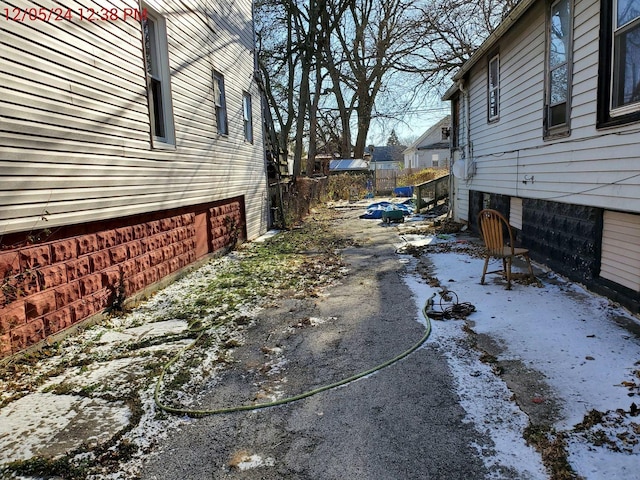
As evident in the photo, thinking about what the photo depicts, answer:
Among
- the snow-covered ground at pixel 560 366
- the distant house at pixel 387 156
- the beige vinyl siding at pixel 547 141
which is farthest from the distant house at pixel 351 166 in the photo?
the distant house at pixel 387 156

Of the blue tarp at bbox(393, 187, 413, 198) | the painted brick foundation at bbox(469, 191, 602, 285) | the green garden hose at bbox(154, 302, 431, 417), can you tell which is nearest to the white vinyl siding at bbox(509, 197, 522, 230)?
the painted brick foundation at bbox(469, 191, 602, 285)

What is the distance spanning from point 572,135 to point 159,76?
18.7 ft

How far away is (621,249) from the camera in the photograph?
424 cm

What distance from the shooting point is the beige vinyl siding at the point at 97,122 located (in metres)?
3.40

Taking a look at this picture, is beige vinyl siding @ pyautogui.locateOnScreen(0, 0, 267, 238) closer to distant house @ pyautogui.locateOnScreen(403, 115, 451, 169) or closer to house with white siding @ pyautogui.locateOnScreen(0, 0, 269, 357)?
house with white siding @ pyautogui.locateOnScreen(0, 0, 269, 357)

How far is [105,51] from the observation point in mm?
4609

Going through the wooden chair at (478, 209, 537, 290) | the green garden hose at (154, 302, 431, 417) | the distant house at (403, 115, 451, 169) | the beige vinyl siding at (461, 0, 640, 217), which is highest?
the distant house at (403, 115, 451, 169)

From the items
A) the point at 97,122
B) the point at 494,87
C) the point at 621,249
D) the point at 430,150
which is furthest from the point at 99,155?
the point at 430,150

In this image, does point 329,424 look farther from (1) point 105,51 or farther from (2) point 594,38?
(2) point 594,38

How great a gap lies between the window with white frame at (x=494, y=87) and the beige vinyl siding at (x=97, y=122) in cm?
576

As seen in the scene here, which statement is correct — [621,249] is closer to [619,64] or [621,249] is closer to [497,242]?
[497,242]

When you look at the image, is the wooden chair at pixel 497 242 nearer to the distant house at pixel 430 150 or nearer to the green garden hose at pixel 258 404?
the green garden hose at pixel 258 404
